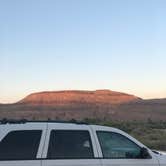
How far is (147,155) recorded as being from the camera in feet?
33.7

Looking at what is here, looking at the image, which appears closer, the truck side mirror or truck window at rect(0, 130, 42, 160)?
truck window at rect(0, 130, 42, 160)

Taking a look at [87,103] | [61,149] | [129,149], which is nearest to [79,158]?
[61,149]

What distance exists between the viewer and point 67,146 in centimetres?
992

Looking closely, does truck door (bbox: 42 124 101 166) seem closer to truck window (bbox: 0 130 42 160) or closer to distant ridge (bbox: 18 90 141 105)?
truck window (bbox: 0 130 42 160)

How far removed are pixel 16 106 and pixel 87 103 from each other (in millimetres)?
21769

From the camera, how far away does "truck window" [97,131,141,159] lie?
10172 mm

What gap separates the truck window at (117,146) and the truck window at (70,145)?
0.92ft

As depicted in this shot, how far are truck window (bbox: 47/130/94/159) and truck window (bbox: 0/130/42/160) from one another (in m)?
0.29

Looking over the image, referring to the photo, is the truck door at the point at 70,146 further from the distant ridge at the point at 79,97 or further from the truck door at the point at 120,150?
the distant ridge at the point at 79,97

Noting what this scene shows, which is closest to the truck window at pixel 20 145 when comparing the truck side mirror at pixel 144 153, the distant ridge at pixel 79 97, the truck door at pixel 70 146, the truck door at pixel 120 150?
the truck door at pixel 70 146

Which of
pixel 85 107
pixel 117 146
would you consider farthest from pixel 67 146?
pixel 85 107

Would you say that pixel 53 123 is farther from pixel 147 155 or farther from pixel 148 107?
pixel 148 107

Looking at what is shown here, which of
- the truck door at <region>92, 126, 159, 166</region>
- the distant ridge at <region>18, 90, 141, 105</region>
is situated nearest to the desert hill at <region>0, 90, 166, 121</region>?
the distant ridge at <region>18, 90, 141, 105</region>

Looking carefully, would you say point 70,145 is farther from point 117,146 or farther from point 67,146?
point 117,146
